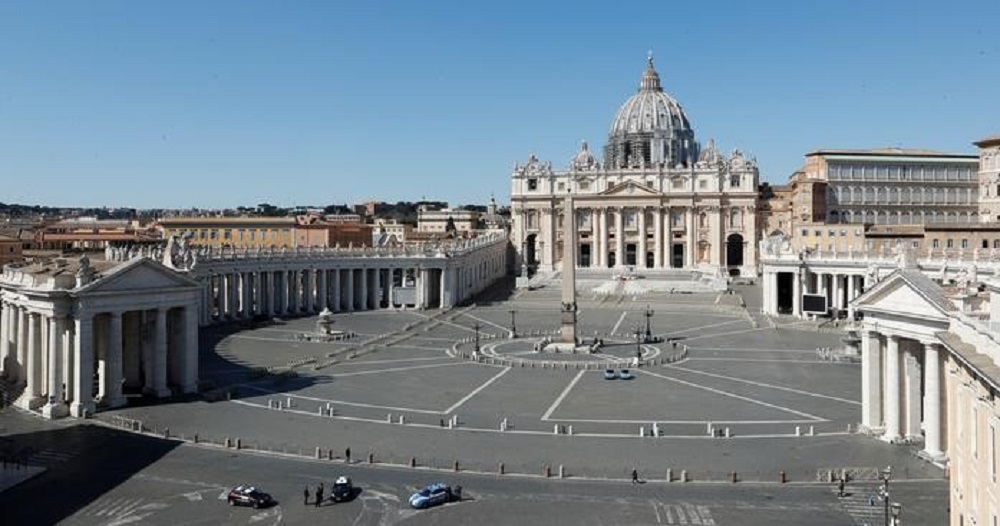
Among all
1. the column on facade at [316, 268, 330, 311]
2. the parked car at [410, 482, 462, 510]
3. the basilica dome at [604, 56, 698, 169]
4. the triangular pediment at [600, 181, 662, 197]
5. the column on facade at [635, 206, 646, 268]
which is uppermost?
the basilica dome at [604, 56, 698, 169]

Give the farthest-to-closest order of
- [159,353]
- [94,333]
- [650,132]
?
[650,132] → [94,333] → [159,353]

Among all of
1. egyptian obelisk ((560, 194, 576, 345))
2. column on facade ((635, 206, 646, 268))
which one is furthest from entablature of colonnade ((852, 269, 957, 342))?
Result: column on facade ((635, 206, 646, 268))

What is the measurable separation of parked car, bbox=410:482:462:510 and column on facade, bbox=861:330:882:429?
1847 centimetres

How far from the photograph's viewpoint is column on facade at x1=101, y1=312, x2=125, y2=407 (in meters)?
45.3

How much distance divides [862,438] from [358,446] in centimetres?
2015

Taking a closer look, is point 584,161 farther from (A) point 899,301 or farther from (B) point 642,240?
(A) point 899,301

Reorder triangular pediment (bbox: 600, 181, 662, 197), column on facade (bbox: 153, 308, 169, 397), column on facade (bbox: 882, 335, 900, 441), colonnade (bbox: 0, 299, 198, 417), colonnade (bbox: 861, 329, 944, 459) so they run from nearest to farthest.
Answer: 1. colonnade (bbox: 861, 329, 944, 459)
2. column on facade (bbox: 882, 335, 900, 441)
3. colonnade (bbox: 0, 299, 198, 417)
4. column on facade (bbox: 153, 308, 169, 397)
5. triangular pediment (bbox: 600, 181, 662, 197)

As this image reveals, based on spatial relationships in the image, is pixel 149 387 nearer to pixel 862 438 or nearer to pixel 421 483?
pixel 421 483

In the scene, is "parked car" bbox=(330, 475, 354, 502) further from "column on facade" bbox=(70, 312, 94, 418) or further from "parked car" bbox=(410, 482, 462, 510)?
"column on facade" bbox=(70, 312, 94, 418)

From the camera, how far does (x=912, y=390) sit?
37875 millimetres

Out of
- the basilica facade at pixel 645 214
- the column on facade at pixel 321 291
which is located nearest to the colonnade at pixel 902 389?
the column on facade at pixel 321 291

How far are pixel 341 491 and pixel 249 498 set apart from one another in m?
2.85

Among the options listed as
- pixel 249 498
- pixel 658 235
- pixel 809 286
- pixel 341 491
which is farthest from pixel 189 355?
pixel 658 235

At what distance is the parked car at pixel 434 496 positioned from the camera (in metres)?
30.6
